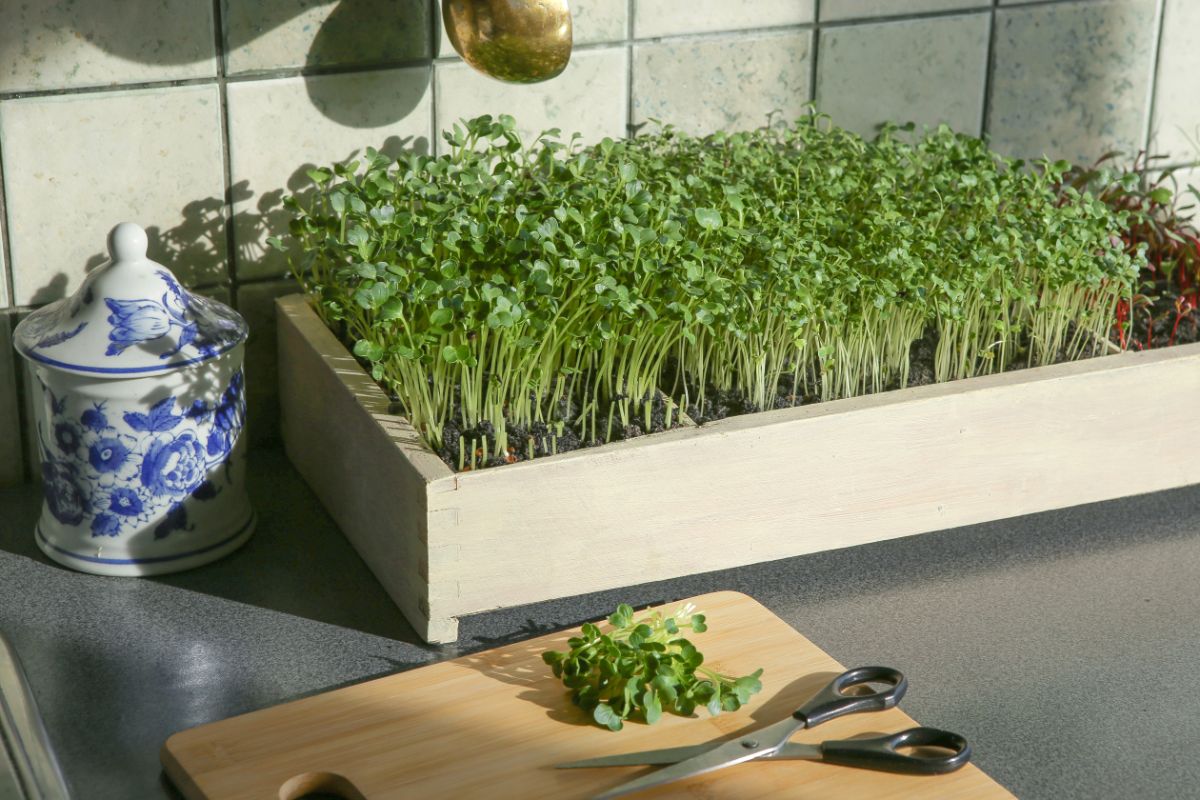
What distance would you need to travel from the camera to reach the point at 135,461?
1211mm

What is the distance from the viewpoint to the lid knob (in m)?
1.20

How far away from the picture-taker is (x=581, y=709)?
1031 mm

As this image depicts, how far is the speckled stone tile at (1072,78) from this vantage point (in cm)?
171

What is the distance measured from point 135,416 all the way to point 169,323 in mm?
83

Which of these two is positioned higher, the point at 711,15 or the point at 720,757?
the point at 711,15

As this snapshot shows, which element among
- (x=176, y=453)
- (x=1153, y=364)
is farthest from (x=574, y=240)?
(x=1153, y=364)

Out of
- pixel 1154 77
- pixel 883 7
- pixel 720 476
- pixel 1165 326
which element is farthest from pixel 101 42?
pixel 1154 77

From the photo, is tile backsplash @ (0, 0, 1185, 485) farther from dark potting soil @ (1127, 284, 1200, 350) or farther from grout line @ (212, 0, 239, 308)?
dark potting soil @ (1127, 284, 1200, 350)

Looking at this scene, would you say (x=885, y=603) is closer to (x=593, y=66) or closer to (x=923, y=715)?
(x=923, y=715)

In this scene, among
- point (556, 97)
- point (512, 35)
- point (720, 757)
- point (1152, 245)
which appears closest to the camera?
point (720, 757)

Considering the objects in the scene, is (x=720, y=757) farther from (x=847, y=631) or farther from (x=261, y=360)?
(x=261, y=360)

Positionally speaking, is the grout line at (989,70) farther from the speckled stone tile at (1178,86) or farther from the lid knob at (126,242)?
the lid knob at (126,242)

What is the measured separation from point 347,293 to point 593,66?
40 cm

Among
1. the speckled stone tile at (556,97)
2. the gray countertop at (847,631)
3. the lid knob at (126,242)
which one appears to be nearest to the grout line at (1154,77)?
the gray countertop at (847,631)
